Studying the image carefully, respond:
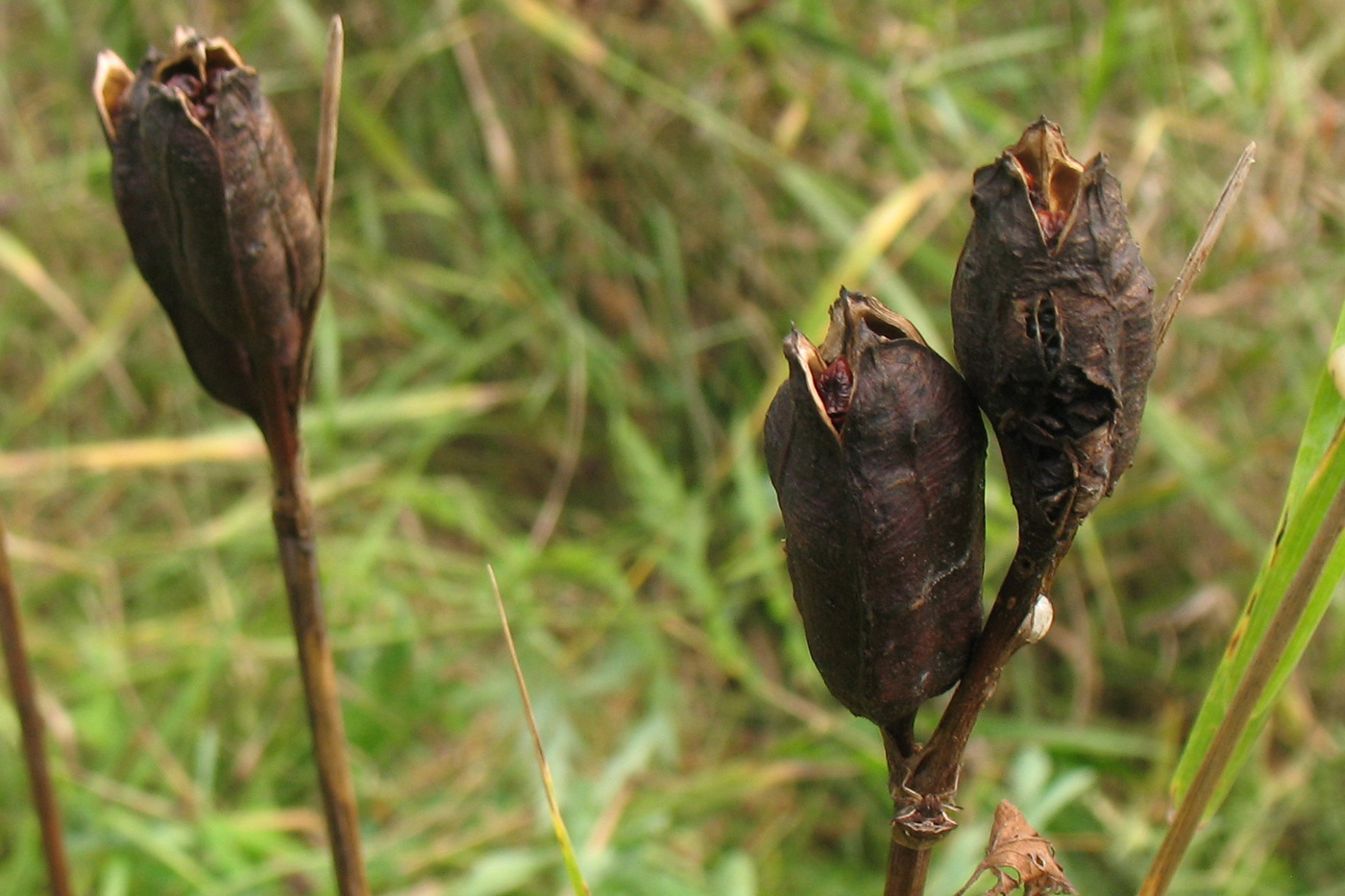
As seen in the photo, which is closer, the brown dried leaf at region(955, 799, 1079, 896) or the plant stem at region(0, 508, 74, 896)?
the brown dried leaf at region(955, 799, 1079, 896)

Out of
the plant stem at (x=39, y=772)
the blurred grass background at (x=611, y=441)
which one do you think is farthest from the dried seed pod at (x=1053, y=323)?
the blurred grass background at (x=611, y=441)

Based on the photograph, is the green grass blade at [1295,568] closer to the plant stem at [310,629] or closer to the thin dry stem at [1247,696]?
the thin dry stem at [1247,696]

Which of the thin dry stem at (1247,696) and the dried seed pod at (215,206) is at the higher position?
the dried seed pod at (215,206)

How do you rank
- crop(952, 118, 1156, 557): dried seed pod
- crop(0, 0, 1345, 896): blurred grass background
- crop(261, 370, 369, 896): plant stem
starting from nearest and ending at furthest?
crop(952, 118, 1156, 557): dried seed pod, crop(261, 370, 369, 896): plant stem, crop(0, 0, 1345, 896): blurred grass background

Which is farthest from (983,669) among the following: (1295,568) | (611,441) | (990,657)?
(611,441)

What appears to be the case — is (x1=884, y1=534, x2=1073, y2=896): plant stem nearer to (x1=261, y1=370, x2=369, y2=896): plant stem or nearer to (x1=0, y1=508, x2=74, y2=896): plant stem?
(x1=261, y1=370, x2=369, y2=896): plant stem

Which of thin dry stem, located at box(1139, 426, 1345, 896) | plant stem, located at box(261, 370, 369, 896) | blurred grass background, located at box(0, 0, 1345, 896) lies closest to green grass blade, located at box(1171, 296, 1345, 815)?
thin dry stem, located at box(1139, 426, 1345, 896)
